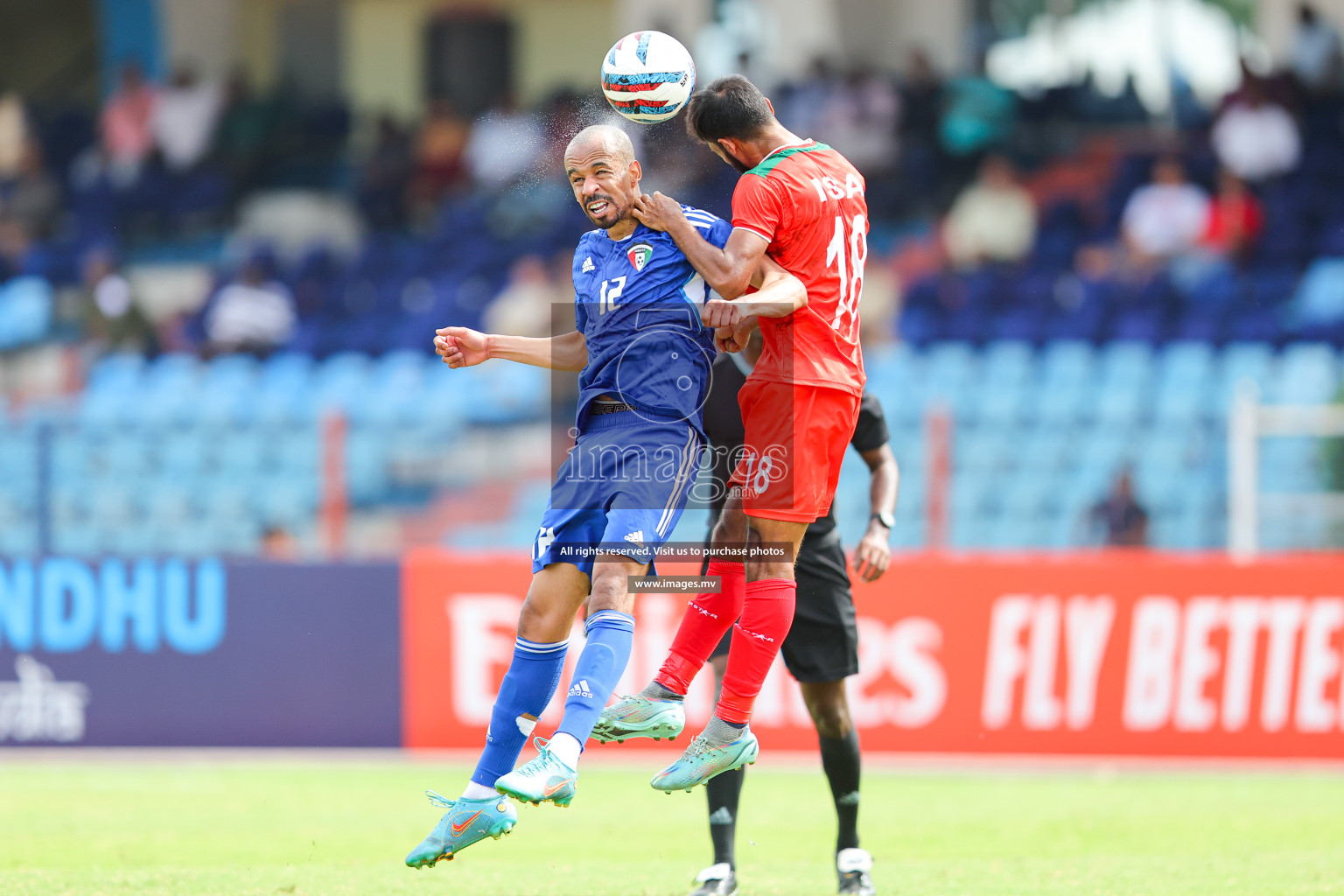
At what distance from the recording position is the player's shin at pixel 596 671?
17.7 ft

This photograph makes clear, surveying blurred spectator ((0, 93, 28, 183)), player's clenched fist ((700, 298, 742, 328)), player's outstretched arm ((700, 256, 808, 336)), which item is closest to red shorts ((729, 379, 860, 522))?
player's outstretched arm ((700, 256, 808, 336))

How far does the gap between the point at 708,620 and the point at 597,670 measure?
69cm

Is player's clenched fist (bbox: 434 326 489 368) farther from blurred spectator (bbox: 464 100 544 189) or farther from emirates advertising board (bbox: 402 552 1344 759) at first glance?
blurred spectator (bbox: 464 100 544 189)

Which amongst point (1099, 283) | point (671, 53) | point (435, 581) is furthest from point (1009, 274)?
point (671, 53)

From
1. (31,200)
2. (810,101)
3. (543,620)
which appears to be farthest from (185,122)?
(543,620)

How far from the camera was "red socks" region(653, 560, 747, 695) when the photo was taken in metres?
5.84

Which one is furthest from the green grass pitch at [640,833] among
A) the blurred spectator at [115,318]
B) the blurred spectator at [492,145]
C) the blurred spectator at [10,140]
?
the blurred spectator at [10,140]

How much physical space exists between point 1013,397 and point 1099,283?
2.06 metres

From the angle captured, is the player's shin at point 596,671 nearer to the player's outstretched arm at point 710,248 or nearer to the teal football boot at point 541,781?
the teal football boot at point 541,781

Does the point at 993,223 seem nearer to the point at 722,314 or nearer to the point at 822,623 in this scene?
the point at 822,623

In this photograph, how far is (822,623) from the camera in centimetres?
654

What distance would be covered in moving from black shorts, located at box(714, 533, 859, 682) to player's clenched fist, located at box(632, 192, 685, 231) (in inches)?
66.7

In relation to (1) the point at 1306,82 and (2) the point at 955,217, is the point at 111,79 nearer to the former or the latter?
(2) the point at 955,217

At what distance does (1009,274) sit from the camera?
15070 millimetres
